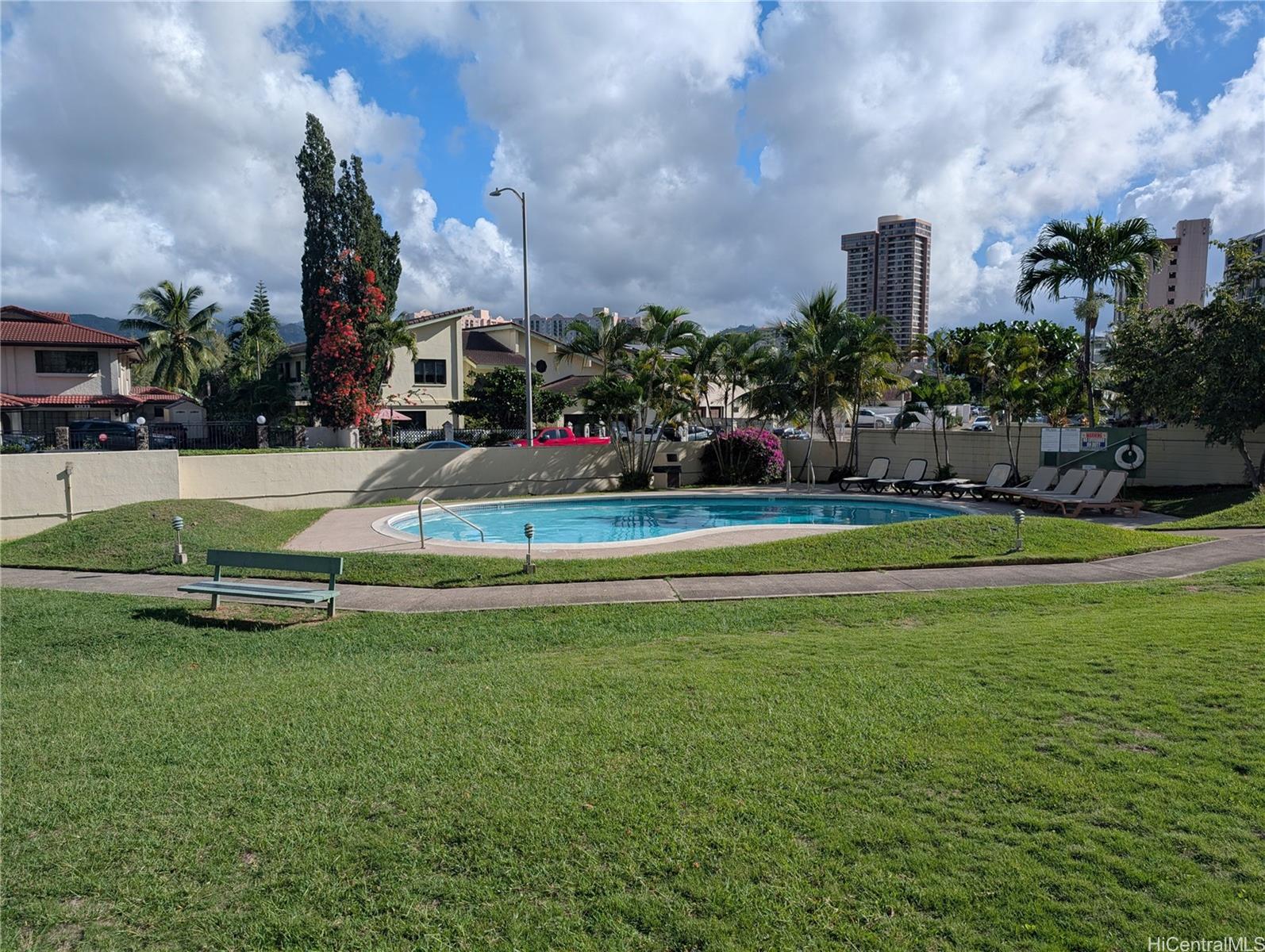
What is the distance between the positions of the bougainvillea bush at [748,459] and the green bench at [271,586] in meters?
18.7

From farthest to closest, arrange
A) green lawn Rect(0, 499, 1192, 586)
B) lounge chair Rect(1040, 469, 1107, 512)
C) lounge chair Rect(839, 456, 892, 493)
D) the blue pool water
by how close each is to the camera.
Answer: lounge chair Rect(839, 456, 892, 493)
the blue pool water
lounge chair Rect(1040, 469, 1107, 512)
green lawn Rect(0, 499, 1192, 586)

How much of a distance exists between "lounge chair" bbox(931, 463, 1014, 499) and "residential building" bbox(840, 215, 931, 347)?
95.8 m

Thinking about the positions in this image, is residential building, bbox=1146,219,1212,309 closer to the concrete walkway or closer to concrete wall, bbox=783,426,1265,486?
concrete wall, bbox=783,426,1265,486

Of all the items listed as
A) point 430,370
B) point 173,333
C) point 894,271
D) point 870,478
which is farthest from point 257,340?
point 894,271

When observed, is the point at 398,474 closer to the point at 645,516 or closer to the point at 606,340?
the point at 645,516

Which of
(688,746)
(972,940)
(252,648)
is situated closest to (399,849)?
(688,746)

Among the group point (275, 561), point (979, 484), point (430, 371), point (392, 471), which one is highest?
point (430, 371)

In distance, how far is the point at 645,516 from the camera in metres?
23.9

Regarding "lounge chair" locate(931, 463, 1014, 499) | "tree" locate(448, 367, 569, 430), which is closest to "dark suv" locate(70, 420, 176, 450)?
"tree" locate(448, 367, 569, 430)

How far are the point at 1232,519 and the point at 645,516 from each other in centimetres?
1399

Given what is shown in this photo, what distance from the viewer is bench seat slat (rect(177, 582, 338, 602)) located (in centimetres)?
1079

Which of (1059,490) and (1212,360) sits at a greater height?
(1212,360)

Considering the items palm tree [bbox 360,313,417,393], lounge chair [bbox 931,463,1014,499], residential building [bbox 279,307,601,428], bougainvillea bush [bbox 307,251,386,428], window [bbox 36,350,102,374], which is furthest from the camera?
residential building [bbox 279,307,601,428]

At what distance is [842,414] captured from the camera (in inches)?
1175
